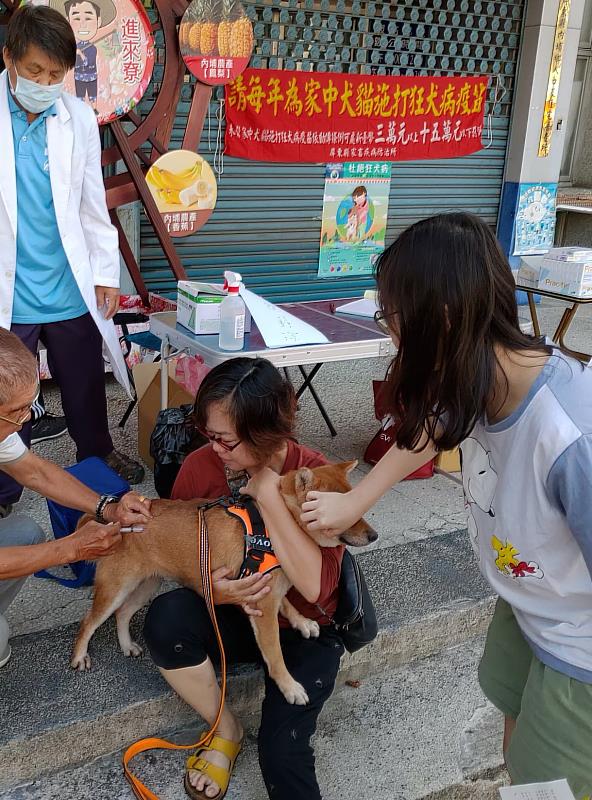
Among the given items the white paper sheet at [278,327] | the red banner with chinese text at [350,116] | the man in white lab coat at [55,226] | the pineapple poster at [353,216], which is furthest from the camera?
the pineapple poster at [353,216]

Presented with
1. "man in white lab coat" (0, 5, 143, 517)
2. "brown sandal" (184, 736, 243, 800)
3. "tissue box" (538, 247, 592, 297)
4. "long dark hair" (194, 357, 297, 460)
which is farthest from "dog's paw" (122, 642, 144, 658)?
"tissue box" (538, 247, 592, 297)

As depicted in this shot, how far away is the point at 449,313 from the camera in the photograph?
1.44 meters

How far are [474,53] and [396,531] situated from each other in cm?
Answer: 591

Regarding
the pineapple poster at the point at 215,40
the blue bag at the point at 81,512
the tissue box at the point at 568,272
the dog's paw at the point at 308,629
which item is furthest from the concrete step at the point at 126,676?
the pineapple poster at the point at 215,40

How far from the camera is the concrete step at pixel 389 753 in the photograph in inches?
95.9

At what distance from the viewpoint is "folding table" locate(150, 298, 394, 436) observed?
11.8ft

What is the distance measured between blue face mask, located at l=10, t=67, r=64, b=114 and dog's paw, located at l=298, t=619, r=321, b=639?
2420 millimetres

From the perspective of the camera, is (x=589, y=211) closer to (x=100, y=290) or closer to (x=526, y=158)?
(x=526, y=158)

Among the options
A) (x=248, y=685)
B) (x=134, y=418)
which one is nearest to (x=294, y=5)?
(x=134, y=418)

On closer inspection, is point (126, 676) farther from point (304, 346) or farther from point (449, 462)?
point (449, 462)

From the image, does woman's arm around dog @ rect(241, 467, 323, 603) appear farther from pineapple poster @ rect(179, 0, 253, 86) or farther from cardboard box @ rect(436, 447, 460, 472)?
pineapple poster @ rect(179, 0, 253, 86)

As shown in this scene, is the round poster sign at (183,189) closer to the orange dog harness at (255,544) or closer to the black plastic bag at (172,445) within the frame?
the black plastic bag at (172,445)

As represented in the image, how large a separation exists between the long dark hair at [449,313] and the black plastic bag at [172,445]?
187 centimetres

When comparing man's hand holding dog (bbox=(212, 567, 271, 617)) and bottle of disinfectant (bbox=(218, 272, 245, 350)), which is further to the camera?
bottle of disinfectant (bbox=(218, 272, 245, 350))
